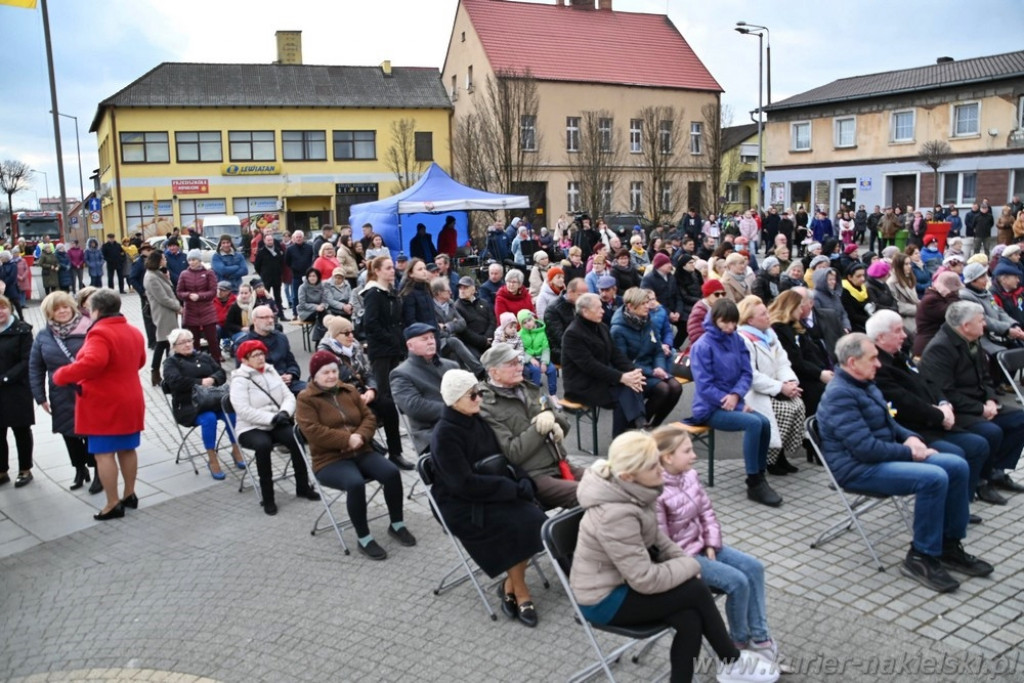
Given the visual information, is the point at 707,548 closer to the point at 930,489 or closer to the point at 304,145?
the point at 930,489

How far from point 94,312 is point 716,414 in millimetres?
5199

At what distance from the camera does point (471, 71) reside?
48781mm

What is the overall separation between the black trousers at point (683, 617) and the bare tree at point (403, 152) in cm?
4573

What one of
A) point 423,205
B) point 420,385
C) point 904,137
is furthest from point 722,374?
point 904,137

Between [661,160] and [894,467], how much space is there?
4164 centimetres

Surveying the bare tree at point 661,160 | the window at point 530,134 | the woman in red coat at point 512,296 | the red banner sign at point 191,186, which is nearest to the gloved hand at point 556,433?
the woman in red coat at point 512,296

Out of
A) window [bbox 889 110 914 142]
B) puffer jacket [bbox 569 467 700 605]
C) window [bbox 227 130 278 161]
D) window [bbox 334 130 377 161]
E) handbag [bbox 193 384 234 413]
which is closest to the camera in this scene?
puffer jacket [bbox 569 467 700 605]

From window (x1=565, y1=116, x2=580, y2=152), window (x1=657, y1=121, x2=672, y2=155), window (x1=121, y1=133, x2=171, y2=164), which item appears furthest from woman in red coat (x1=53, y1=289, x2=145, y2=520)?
window (x1=121, y1=133, x2=171, y2=164)

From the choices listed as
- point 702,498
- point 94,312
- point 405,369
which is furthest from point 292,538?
point 702,498

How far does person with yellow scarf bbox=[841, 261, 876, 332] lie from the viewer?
37.4 feet

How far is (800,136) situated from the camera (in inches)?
1784

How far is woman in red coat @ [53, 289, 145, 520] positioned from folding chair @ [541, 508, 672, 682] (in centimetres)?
426

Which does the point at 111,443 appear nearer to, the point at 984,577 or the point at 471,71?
the point at 984,577

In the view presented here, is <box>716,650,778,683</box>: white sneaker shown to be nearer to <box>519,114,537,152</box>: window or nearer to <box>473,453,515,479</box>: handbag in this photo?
<box>473,453,515,479</box>: handbag
